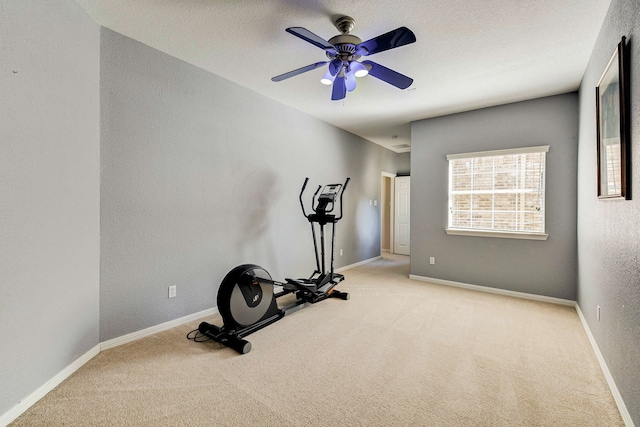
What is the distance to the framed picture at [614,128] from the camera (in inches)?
65.1

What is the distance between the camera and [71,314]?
→ 6.68 feet

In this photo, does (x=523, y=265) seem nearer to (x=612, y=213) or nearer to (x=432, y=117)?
(x=612, y=213)

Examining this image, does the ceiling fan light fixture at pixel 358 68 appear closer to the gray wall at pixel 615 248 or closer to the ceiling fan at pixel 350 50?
the ceiling fan at pixel 350 50

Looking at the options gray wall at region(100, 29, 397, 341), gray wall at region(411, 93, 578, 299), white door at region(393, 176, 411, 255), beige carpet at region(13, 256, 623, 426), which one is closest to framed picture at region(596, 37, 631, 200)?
beige carpet at region(13, 256, 623, 426)

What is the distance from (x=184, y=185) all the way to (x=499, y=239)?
13.2ft

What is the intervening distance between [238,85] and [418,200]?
317 cm

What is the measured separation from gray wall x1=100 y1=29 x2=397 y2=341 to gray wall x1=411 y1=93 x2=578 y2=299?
6.24ft

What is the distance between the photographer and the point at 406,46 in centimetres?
255

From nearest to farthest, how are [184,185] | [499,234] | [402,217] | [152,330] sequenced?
[152,330] → [184,185] → [499,234] → [402,217]

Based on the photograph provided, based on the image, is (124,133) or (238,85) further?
(238,85)

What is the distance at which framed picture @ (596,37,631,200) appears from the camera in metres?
1.65

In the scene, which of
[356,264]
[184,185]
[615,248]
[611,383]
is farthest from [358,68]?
[356,264]

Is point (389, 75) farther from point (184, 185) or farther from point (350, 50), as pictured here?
point (184, 185)

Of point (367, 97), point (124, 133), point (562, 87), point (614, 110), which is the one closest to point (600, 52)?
point (614, 110)
